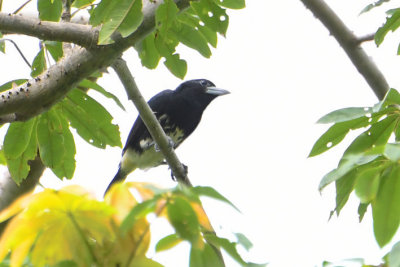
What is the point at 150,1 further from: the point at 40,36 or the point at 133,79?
the point at 133,79

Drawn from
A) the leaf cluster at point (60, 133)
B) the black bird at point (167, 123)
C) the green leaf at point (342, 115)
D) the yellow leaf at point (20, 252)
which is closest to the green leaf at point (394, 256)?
the yellow leaf at point (20, 252)

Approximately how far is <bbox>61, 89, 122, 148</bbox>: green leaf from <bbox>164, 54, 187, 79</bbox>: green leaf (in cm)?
35

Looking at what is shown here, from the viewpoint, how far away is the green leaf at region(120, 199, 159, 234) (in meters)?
1.22

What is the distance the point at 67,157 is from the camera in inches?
135

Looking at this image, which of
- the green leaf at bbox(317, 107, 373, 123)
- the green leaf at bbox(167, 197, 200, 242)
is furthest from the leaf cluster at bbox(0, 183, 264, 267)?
the green leaf at bbox(317, 107, 373, 123)

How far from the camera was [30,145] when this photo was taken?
11.1ft

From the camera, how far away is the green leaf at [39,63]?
3404mm

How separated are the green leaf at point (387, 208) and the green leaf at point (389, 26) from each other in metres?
1.44

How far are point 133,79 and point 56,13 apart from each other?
423 millimetres

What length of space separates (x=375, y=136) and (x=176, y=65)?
111 centimetres

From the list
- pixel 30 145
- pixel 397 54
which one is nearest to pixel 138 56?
pixel 30 145

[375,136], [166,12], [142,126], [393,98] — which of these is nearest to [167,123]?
[142,126]

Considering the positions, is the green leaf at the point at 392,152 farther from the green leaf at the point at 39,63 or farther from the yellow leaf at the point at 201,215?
the green leaf at the point at 39,63

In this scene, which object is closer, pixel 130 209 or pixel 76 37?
pixel 130 209
